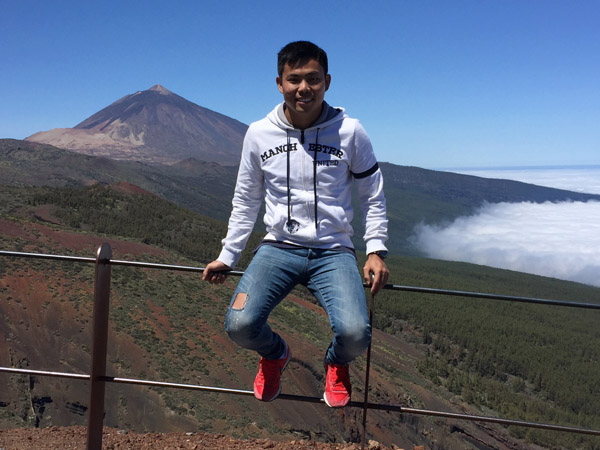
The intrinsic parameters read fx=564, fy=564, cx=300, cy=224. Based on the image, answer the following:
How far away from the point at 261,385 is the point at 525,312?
100 meters

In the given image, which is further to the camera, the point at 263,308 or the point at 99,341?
the point at 99,341

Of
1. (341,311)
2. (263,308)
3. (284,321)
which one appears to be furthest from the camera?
(284,321)

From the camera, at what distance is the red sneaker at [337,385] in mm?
3376

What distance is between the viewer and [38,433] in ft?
24.8

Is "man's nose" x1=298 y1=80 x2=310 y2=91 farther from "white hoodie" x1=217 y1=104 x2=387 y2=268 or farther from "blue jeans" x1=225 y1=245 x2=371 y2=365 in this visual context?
"blue jeans" x1=225 y1=245 x2=371 y2=365

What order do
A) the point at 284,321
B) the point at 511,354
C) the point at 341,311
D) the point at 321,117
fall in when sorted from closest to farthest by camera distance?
the point at 341,311 → the point at 321,117 → the point at 284,321 → the point at 511,354

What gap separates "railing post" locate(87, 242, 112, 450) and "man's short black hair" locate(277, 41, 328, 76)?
5.16 ft

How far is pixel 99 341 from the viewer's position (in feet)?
11.5

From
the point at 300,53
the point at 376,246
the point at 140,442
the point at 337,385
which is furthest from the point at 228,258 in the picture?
the point at 140,442

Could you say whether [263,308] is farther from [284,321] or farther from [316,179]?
[284,321]

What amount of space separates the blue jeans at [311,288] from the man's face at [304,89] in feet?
2.79

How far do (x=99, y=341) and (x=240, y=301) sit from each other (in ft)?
3.14

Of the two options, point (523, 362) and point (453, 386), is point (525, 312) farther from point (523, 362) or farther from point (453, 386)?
point (453, 386)

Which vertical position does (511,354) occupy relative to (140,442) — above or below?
below
